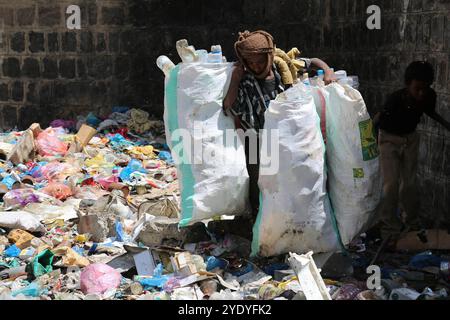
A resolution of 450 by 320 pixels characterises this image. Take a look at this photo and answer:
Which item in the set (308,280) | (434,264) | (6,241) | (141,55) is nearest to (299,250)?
(308,280)

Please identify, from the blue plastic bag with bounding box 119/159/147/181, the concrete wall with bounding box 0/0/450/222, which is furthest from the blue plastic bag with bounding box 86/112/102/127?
the blue plastic bag with bounding box 119/159/147/181

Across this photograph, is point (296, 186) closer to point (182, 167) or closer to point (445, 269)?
point (182, 167)

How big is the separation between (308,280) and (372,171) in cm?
96

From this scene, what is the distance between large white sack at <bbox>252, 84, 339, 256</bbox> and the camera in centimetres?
479

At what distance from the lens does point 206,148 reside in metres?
5.01

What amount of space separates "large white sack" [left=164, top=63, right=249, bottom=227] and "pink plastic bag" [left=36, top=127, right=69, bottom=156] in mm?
4076

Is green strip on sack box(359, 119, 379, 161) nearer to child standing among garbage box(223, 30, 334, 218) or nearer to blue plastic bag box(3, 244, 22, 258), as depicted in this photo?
child standing among garbage box(223, 30, 334, 218)

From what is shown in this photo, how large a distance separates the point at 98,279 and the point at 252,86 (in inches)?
63.5

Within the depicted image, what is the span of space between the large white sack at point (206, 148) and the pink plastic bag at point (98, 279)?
1.90 feet

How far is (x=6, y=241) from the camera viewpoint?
575 centimetres

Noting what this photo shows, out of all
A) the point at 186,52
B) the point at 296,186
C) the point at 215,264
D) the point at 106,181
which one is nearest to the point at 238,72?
the point at 186,52

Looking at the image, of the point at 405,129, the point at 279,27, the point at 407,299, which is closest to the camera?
the point at 407,299

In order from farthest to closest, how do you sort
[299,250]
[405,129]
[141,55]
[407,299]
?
[141,55]
[405,129]
[299,250]
[407,299]
